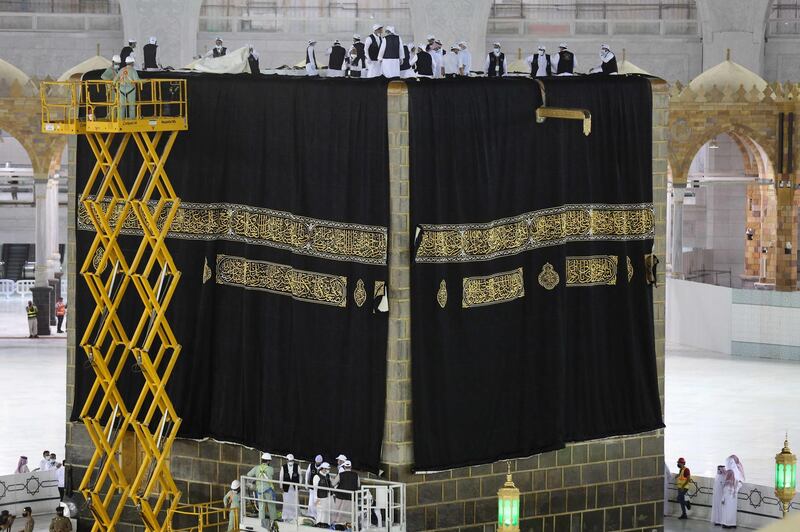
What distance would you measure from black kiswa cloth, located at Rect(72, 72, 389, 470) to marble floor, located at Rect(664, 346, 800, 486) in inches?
264

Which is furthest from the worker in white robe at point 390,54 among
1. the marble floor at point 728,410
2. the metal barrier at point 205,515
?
the marble floor at point 728,410

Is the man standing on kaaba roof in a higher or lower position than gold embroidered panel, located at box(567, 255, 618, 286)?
higher

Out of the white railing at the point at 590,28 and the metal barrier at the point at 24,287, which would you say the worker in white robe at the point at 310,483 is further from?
the metal barrier at the point at 24,287

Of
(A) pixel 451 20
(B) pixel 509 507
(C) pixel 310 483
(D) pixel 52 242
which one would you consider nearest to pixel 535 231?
(B) pixel 509 507

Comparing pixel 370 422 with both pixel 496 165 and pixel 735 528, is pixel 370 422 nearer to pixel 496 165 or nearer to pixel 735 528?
pixel 496 165

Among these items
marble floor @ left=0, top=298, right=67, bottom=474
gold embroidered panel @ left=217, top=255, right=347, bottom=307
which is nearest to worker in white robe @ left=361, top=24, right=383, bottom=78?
gold embroidered panel @ left=217, top=255, right=347, bottom=307

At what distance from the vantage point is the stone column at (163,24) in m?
32.4

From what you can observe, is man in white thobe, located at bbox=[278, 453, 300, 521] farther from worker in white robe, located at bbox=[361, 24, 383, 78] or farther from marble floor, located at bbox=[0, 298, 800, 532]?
marble floor, located at bbox=[0, 298, 800, 532]

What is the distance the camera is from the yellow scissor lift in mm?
14547

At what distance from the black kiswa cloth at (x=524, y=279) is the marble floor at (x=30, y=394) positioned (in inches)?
292

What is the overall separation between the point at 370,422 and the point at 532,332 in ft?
6.12

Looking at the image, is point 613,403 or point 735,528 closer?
point 613,403

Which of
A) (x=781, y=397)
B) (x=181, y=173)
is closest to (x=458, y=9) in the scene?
(x=781, y=397)

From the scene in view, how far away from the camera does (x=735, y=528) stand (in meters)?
16.4
